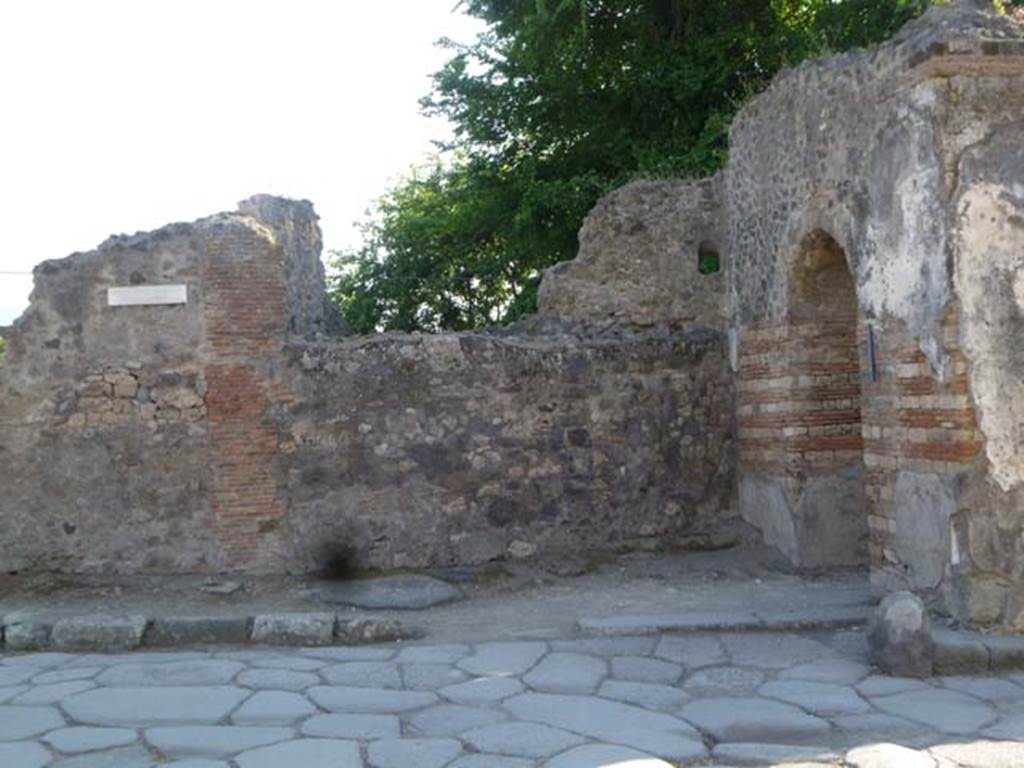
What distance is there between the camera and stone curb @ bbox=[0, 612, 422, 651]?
6.46m

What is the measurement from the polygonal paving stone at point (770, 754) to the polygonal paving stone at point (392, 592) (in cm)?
326

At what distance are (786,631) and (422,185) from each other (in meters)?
18.4

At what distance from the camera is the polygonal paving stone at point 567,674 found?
17.7 ft

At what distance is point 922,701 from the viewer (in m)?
5.03

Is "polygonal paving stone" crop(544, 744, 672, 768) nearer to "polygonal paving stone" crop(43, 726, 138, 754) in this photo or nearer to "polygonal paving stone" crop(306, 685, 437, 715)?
"polygonal paving stone" crop(306, 685, 437, 715)

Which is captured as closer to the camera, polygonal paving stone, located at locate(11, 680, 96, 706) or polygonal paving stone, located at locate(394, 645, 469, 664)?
polygonal paving stone, located at locate(11, 680, 96, 706)

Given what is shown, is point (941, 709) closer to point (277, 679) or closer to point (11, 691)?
point (277, 679)

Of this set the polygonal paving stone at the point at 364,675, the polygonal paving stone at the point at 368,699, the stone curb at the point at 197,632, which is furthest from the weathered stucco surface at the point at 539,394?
the polygonal paving stone at the point at 368,699

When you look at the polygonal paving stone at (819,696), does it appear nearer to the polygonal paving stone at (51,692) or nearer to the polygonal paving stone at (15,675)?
the polygonal paving stone at (51,692)

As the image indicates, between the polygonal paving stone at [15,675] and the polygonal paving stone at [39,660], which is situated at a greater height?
the polygonal paving stone at [15,675]

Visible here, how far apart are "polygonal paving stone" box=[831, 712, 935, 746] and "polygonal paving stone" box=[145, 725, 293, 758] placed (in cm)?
231

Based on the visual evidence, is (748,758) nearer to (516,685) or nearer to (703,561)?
(516,685)

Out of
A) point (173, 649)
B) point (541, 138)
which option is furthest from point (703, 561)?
point (541, 138)

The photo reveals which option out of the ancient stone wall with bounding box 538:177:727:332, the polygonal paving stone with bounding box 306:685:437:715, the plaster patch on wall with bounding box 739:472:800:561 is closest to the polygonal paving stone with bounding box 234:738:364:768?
the polygonal paving stone with bounding box 306:685:437:715
